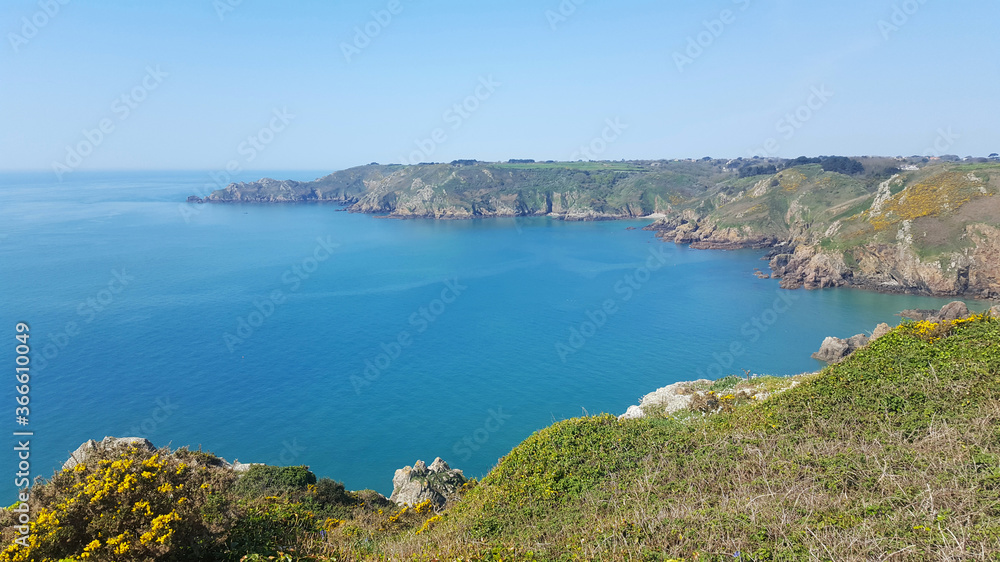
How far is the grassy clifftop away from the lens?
712 centimetres

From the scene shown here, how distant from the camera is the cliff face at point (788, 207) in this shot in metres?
58.5

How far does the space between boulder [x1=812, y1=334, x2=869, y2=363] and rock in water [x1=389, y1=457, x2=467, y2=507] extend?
3325 cm

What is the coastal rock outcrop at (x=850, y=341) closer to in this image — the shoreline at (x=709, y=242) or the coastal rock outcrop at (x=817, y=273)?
the shoreline at (x=709, y=242)

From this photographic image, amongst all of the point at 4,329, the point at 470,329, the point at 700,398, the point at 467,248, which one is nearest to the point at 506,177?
the point at 467,248

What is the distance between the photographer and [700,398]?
675 inches

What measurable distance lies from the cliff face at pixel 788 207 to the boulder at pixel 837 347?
27.1 meters

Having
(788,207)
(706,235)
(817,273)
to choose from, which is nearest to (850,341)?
(817,273)

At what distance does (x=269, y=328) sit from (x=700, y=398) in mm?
45098

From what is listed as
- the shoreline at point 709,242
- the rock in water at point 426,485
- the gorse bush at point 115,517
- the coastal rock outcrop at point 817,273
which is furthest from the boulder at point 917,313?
the gorse bush at point 115,517

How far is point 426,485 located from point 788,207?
3837 inches

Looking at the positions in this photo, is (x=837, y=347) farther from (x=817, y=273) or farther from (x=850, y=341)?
(x=817, y=273)

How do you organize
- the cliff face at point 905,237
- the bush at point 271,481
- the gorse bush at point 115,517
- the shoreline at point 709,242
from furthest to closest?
the shoreline at point 709,242 → the cliff face at point 905,237 → the bush at point 271,481 → the gorse bush at point 115,517

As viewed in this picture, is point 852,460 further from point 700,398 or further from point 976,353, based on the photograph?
point 700,398

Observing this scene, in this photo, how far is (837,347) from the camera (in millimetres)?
39438
